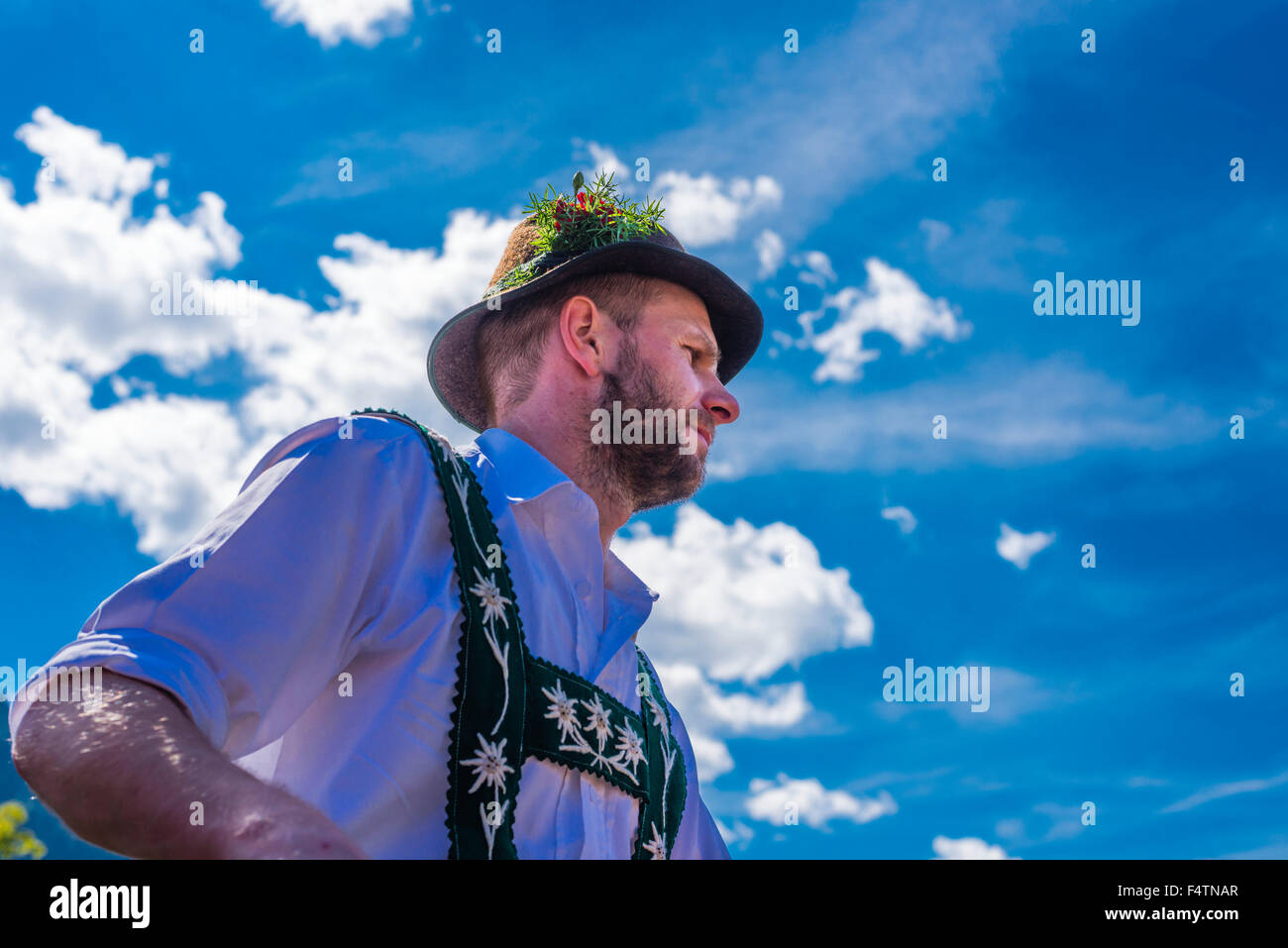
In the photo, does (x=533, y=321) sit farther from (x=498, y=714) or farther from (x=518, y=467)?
(x=498, y=714)

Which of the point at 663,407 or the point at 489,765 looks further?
the point at 663,407

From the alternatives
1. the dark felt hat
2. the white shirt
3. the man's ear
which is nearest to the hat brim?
the dark felt hat

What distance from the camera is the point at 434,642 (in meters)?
2.20

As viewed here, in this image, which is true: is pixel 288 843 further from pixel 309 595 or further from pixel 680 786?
pixel 680 786

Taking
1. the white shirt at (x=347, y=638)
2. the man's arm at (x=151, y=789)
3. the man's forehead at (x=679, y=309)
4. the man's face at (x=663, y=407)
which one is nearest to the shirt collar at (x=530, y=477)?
the white shirt at (x=347, y=638)

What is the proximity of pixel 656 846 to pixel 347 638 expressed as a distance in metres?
1.08

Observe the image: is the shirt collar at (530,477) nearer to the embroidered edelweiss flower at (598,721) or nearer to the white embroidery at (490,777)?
the embroidered edelweiss flower at (598,721)

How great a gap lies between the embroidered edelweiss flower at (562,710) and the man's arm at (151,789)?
94 centimetres

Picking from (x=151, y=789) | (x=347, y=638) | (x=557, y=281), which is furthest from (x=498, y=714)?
(x=557, y=281)

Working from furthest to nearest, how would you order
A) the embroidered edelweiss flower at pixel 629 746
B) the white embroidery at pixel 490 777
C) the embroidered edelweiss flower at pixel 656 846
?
the embroidered edelweiss flower at pixel 656 846 → the embroidered edelweiss flower at pixel 629 746 → the white embroidery at pixel 490 777

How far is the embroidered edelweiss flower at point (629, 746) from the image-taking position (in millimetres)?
2609

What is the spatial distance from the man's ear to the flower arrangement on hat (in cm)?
28
